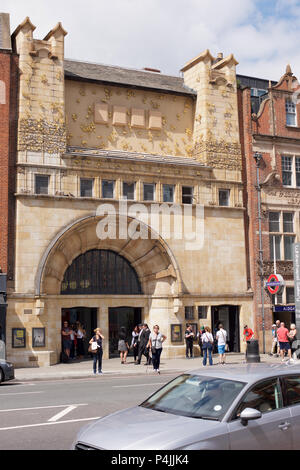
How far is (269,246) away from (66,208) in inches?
470

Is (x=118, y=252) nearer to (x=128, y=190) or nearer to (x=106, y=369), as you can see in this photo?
(x=128, y=190)

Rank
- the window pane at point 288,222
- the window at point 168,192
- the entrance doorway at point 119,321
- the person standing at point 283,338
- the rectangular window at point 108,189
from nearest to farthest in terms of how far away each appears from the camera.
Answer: the person standing at point 283,338 < the rectangular window at point 108,189 < the entrance doorway at point 119,321 < the window at point 168,192 < the window pane at point 288,222

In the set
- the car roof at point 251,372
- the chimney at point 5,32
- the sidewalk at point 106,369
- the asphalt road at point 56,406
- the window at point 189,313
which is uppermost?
the chimney at point 5,32

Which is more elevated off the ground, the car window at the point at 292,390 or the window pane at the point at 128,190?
the window pane at the point at 128,190

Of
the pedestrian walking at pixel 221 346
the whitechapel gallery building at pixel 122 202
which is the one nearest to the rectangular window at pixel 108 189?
the whitechapel gallery building at pixel 122 202

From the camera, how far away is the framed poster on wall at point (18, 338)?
24625 millimetres

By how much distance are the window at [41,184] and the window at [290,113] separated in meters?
15.7

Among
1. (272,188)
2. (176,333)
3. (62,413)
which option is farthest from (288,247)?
(62,413)

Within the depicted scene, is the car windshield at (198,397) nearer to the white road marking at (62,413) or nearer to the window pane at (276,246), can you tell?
the white road marking at (62,413)

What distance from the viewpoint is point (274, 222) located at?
Result: 1256 inches

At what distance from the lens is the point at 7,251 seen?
24922 millimetres

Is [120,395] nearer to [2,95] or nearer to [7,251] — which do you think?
[7,251]

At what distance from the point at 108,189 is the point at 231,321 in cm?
1006
